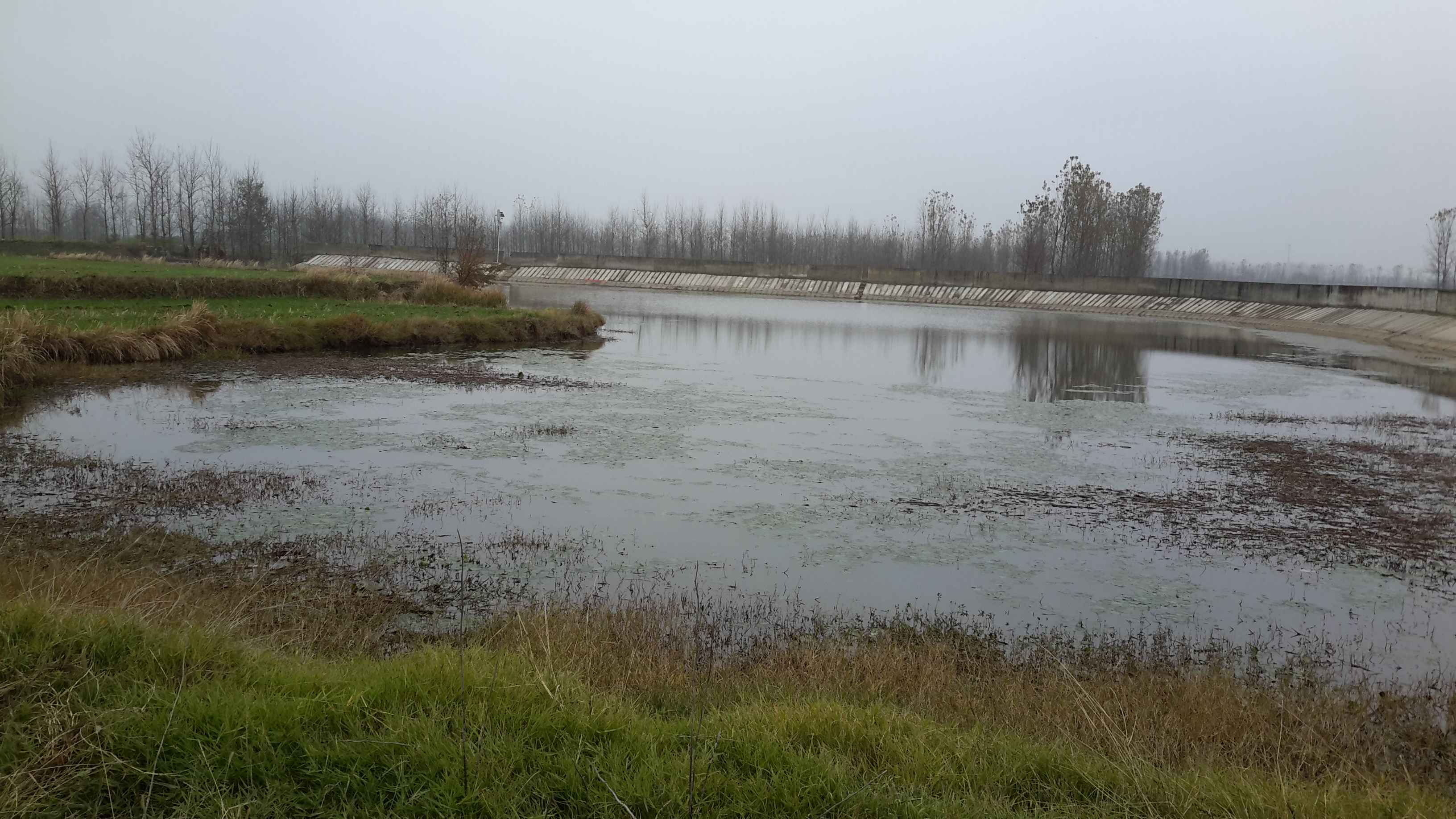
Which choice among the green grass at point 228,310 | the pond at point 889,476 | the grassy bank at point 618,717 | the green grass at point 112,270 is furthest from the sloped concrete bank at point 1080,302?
the green grass at point 112,270

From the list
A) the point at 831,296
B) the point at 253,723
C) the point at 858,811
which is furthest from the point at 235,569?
the point at 831,296

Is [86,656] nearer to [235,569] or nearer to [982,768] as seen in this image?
[235,569]

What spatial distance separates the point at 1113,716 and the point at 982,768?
1364 millimetres

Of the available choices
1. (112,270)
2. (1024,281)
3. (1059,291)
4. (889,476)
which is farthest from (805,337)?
(1024,281)

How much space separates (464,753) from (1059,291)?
64.4 m

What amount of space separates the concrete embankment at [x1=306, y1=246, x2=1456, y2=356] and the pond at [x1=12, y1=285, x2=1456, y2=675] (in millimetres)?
23444

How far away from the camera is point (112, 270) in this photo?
27.4 meters

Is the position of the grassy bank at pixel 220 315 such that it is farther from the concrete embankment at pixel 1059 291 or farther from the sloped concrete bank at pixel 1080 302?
the concrete embankment at pixel 1059 291

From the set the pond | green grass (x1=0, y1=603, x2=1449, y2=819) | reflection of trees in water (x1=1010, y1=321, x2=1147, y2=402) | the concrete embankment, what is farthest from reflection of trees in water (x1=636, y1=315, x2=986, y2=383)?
the concrete embankment

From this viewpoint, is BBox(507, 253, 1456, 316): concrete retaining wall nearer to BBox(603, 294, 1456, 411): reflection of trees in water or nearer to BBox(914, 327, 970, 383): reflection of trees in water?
BBox(603, 294, 1456, 411): reflection of trees in water

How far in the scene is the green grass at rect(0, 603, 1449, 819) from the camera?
323 centimetres

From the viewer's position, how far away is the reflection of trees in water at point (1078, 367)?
19.2 metres

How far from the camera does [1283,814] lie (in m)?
3.46

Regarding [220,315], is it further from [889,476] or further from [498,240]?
[498,240]
